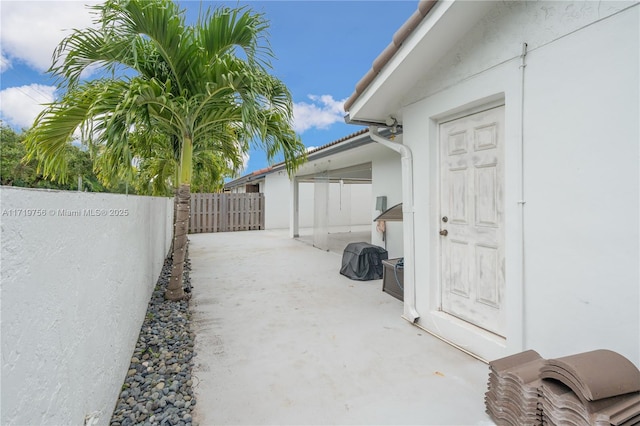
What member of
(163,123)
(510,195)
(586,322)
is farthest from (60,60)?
(586,322)

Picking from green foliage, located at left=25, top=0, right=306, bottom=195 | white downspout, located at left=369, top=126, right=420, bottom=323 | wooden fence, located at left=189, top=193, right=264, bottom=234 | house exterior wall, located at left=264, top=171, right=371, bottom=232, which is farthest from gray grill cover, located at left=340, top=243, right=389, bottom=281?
wooden fence, located at left=189, top=193, right=264, bottom=234

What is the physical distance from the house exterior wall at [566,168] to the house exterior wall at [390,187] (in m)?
4.62

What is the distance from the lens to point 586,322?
256 centimetres

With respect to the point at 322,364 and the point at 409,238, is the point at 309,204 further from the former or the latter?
the point at 322,364

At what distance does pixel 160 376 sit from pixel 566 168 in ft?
13.7

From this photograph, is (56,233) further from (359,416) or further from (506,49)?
(506,49)

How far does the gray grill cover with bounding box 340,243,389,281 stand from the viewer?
22.9 feet

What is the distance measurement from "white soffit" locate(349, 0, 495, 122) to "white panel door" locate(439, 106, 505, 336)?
0.84 m

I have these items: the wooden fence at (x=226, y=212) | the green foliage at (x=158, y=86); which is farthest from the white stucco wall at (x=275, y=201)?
the green foliage at (x=158, y=86)

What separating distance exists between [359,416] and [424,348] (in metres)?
1.49

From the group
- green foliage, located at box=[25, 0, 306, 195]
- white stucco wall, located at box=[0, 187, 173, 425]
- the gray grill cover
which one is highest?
green foliage, located at box=[25, 0, 306, 195]

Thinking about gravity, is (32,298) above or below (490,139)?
below

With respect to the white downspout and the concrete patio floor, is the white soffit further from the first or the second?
the concrete patio floor

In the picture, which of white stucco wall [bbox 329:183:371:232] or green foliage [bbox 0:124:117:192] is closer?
green foliage [bbox 0:124:117:192]
